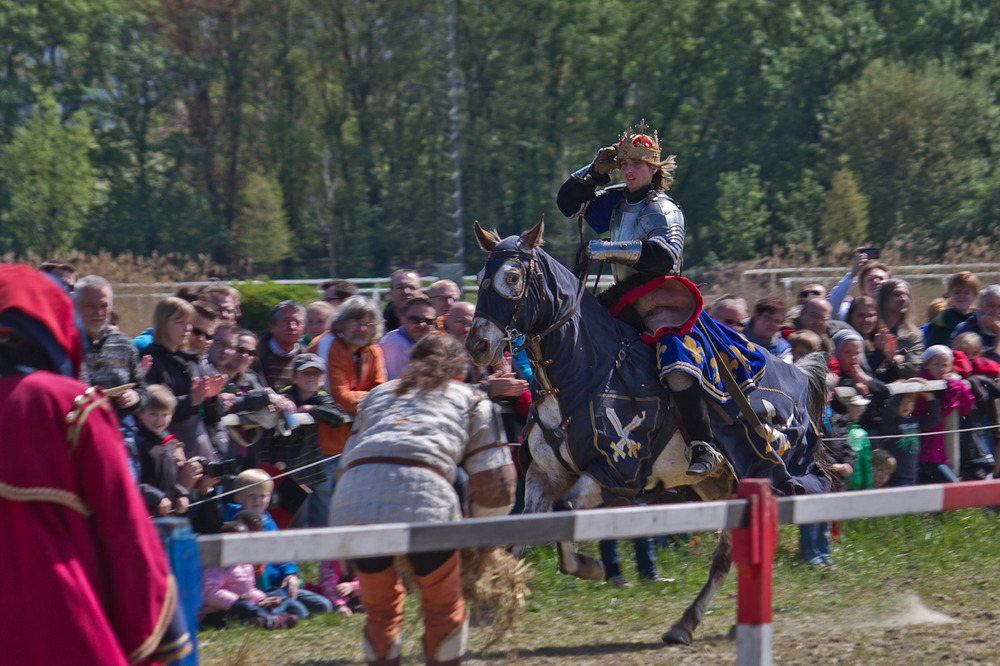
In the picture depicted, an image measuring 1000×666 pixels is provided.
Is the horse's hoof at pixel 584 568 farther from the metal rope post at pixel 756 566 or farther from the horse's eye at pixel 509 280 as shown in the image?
the metal rope post at pixel 756 566

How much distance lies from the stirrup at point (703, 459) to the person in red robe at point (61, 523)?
3674mm

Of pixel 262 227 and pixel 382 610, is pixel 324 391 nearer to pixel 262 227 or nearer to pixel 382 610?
pixel 382 610

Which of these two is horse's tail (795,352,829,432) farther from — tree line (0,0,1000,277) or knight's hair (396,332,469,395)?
tree line (0,0,1000,277)

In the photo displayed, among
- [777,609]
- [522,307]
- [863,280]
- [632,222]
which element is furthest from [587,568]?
[863,280]

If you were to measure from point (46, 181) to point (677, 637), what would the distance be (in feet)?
127

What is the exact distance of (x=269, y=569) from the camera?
6.35 m

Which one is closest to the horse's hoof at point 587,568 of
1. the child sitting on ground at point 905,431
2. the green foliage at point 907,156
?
the child sitting on ground at point 905,431

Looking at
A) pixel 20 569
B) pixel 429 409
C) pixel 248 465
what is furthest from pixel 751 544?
pixel 248 465

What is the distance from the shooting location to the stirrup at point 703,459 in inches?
240

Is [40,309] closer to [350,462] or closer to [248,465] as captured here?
[350,462]

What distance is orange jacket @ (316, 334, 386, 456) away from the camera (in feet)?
22.6

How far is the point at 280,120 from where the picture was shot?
4434 centimetres

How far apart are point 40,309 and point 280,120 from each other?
4280cm

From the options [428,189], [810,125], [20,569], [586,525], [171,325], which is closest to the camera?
[20,569]
